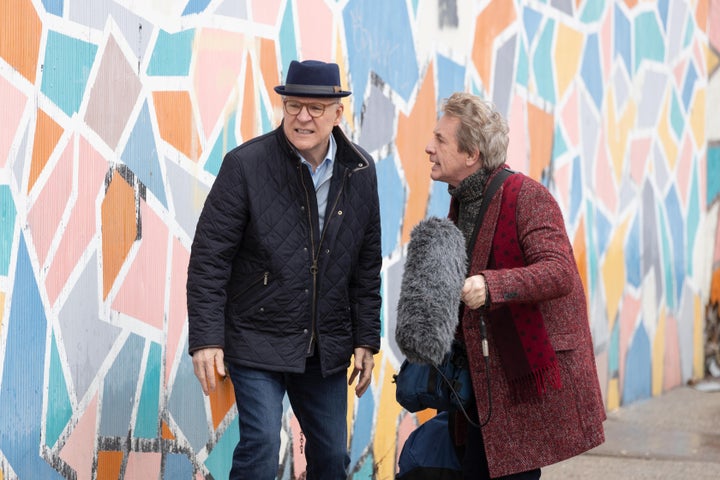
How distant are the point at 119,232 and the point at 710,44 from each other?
7539 millimetres

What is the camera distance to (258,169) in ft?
14.3

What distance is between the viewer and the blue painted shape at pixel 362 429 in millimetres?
6398

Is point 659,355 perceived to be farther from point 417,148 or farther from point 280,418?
point 280,418

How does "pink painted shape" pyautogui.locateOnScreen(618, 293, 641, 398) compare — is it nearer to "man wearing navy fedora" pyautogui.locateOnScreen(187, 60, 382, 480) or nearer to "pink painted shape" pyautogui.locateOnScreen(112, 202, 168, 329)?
"pink painted shape" pyautogui.locateOnScreen(112, 202, 168, 329)

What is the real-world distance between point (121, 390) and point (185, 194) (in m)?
0.87

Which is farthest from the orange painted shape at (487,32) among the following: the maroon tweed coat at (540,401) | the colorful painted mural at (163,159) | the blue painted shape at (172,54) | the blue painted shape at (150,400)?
the maroon tweed coat at (540,401)

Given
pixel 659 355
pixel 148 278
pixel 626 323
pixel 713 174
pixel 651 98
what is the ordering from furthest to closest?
pixel 713 174 → pixel 659 355 → pixel 651 98 → pixel 626 323 → pixel 148 278

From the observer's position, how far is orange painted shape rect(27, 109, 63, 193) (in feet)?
14.7

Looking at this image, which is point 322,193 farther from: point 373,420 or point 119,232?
point 373,420

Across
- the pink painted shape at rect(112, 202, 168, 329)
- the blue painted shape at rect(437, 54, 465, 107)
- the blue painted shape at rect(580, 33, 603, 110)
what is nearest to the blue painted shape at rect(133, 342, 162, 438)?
the pink painted shape at rect(112, 202, 168, 329)

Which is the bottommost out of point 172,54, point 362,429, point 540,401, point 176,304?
point 362,429

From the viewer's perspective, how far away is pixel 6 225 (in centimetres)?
436

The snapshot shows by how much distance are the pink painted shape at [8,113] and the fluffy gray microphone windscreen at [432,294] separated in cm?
148

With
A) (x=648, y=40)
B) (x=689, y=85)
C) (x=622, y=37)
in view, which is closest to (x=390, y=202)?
(x=622, y=37)
